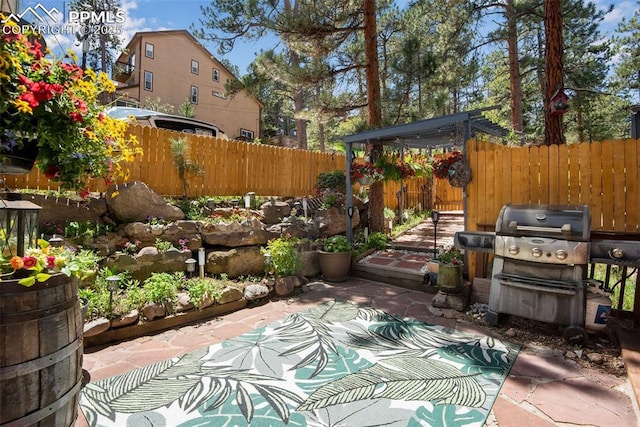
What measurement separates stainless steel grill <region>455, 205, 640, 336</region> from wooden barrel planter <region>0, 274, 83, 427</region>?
380 cm

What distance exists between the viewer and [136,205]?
4.81m

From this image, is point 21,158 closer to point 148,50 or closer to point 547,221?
point 547,221

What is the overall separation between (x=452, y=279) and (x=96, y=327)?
407 centimetres

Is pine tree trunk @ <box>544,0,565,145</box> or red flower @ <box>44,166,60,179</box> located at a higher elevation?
pine tree trunk @ <box>544,0,565,145</box>

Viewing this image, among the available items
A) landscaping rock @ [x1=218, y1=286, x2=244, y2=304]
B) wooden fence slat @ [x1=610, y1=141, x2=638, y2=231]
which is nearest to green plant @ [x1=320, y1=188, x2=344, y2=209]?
landscaping rock @ [x1=218, y1=286, x2=244, y2=304]

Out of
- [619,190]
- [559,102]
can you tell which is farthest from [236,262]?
[559,102]

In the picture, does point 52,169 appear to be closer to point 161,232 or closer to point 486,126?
point 161,232

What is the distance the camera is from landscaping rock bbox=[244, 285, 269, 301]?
451 cm

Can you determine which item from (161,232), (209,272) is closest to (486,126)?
(209,272)

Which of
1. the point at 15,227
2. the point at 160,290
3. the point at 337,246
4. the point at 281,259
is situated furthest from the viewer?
the point at 337,246

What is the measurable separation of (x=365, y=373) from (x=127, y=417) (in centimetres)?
178

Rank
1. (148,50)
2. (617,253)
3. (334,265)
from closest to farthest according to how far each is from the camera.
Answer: (617,253) → (334,265) → (148,50)

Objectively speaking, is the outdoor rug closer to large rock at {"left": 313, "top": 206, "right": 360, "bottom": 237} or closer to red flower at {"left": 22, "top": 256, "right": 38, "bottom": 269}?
red flower at {"left": 22, "top": 256, "right": 38, "bottom": 269}

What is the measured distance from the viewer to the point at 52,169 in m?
1.89
